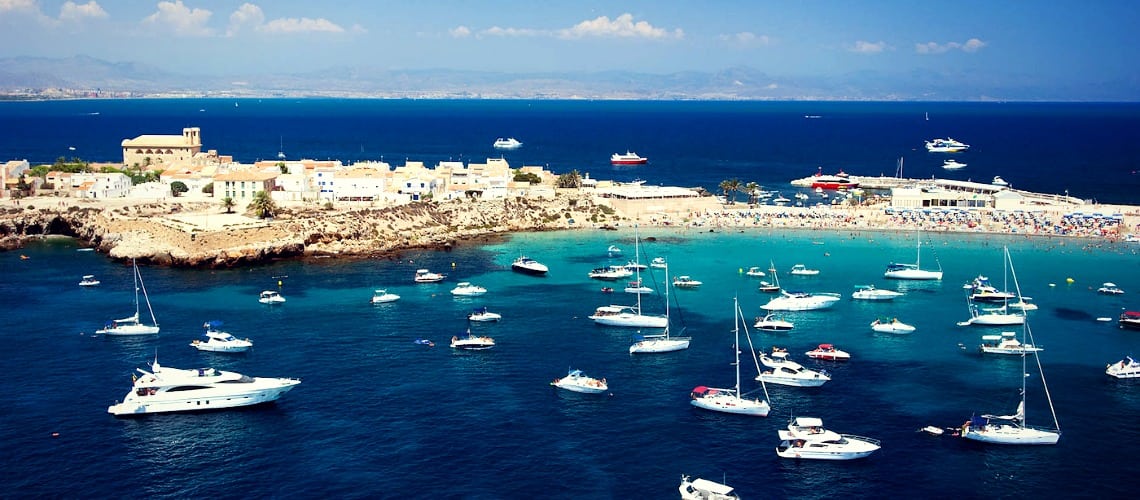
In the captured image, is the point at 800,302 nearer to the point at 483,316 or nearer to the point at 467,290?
the point at 483,316

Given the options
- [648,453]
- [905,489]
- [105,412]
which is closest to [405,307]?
[105,412]

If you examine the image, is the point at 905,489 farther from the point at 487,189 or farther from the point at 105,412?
the point at 487,189

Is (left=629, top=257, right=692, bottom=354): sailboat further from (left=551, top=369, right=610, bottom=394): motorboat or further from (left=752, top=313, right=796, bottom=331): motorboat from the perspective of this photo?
(left=551, top=369, right=610, bottom=394): motorboat

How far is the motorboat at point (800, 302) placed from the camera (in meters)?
67.9

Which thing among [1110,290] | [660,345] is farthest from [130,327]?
[1110,290]

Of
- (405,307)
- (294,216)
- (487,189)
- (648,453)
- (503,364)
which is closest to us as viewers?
(648,453)

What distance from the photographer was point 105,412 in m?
47.3

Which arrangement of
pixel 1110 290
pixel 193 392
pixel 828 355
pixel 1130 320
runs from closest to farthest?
1. pixel 193 392
2. pixel 828 355
3. pixel 1130 320
4. pixel 1110 290

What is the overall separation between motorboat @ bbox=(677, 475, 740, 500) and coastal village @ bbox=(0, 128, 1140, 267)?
54.7 meters

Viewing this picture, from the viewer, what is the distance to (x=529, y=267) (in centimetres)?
7962

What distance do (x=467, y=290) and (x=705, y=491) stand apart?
120ft

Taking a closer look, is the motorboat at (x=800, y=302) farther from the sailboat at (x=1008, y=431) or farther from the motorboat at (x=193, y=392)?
the motorboat at (x=193, y=392)

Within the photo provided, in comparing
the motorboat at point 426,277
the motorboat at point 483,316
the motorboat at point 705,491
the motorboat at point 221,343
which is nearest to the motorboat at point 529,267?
the motorboat at point 426,277

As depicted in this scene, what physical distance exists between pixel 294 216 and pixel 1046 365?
65598mm
